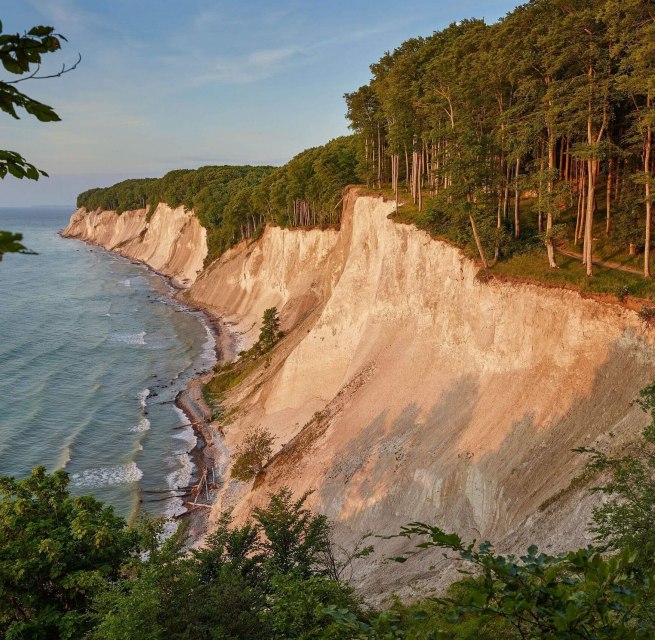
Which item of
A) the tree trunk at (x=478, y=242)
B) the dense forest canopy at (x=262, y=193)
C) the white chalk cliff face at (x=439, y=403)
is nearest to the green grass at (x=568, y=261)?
the tree trunk at (x=478, y=242)

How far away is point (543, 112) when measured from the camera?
27.1 meters

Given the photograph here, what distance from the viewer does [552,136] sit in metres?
27.0

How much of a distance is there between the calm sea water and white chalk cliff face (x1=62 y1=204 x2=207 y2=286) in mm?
13766

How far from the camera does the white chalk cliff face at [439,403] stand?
21.9 metres

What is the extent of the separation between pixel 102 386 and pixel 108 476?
18.8 m

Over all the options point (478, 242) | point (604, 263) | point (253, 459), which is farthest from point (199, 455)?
point (604, 263)

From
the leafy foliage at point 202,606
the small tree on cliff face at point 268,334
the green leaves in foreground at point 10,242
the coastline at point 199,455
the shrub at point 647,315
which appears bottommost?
the coastline at point 199,455

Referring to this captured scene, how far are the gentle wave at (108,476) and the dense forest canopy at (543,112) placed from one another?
29401mm

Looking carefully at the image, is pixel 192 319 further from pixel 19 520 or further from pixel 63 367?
pixel 19 520

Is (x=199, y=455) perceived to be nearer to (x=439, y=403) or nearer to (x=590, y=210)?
(x=439, y=403)

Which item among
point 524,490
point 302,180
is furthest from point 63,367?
point 524,490

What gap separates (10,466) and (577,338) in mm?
39808

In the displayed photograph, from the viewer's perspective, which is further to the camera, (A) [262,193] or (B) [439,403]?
(A) [262,193]

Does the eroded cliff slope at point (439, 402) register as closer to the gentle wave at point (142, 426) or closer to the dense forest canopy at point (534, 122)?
the dense forest canopy at point (534, 122)
